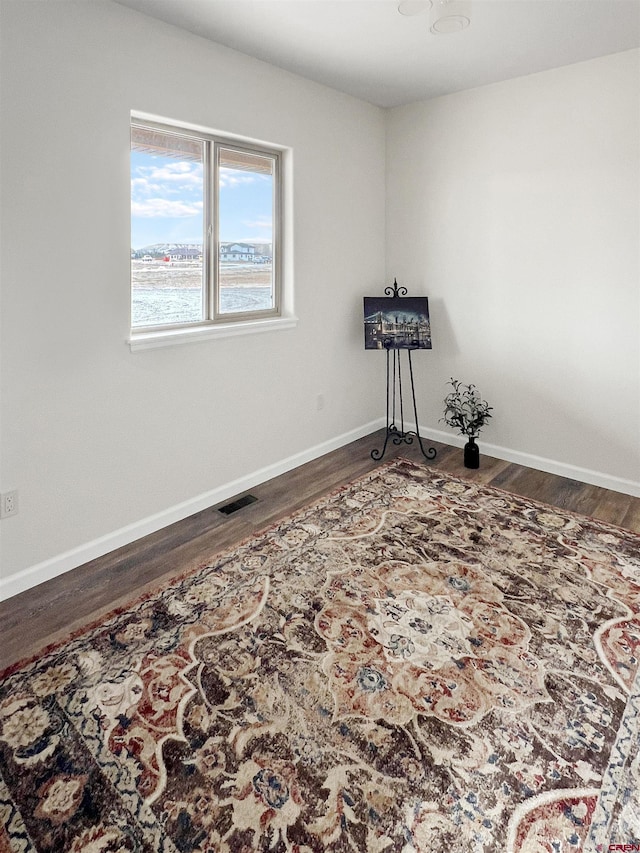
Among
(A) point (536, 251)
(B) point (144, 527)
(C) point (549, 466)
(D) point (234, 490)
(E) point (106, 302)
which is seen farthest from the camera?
(C) point (549, 466)

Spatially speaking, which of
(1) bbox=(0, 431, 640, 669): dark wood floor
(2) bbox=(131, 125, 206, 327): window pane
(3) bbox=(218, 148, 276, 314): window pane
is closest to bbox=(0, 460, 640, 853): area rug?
(1) bbox=(0, 431, 640, 669): dark wood floor

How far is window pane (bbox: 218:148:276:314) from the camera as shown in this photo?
3.46 meters

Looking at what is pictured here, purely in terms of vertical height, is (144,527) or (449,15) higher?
(449,15)

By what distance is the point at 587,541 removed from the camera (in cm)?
309

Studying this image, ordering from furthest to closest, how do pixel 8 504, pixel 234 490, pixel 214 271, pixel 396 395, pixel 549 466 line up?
pixel 396 395 → pixel 549 466 → pixel 234 490 → pixel 214 271 → pixel 8 504

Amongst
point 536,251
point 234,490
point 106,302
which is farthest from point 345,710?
point 536,251

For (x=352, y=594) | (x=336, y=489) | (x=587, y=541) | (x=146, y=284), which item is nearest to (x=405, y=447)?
(x=336, y=489)

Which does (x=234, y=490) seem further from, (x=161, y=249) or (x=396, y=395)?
(x=396, y=395)

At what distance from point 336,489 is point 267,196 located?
2028mm

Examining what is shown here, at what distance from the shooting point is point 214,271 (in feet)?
11.3

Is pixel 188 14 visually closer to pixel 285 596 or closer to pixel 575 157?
pixel 575 157

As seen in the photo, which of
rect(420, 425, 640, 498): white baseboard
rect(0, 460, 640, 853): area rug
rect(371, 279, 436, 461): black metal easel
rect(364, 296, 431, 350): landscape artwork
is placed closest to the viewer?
rect(0, 460, 640, 853): area rug

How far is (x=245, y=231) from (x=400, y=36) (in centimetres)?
140

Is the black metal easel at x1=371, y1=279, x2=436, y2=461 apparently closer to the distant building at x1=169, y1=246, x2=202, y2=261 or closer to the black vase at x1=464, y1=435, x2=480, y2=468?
the black vase at x1=464, y1=435, x2=480, y2=468
